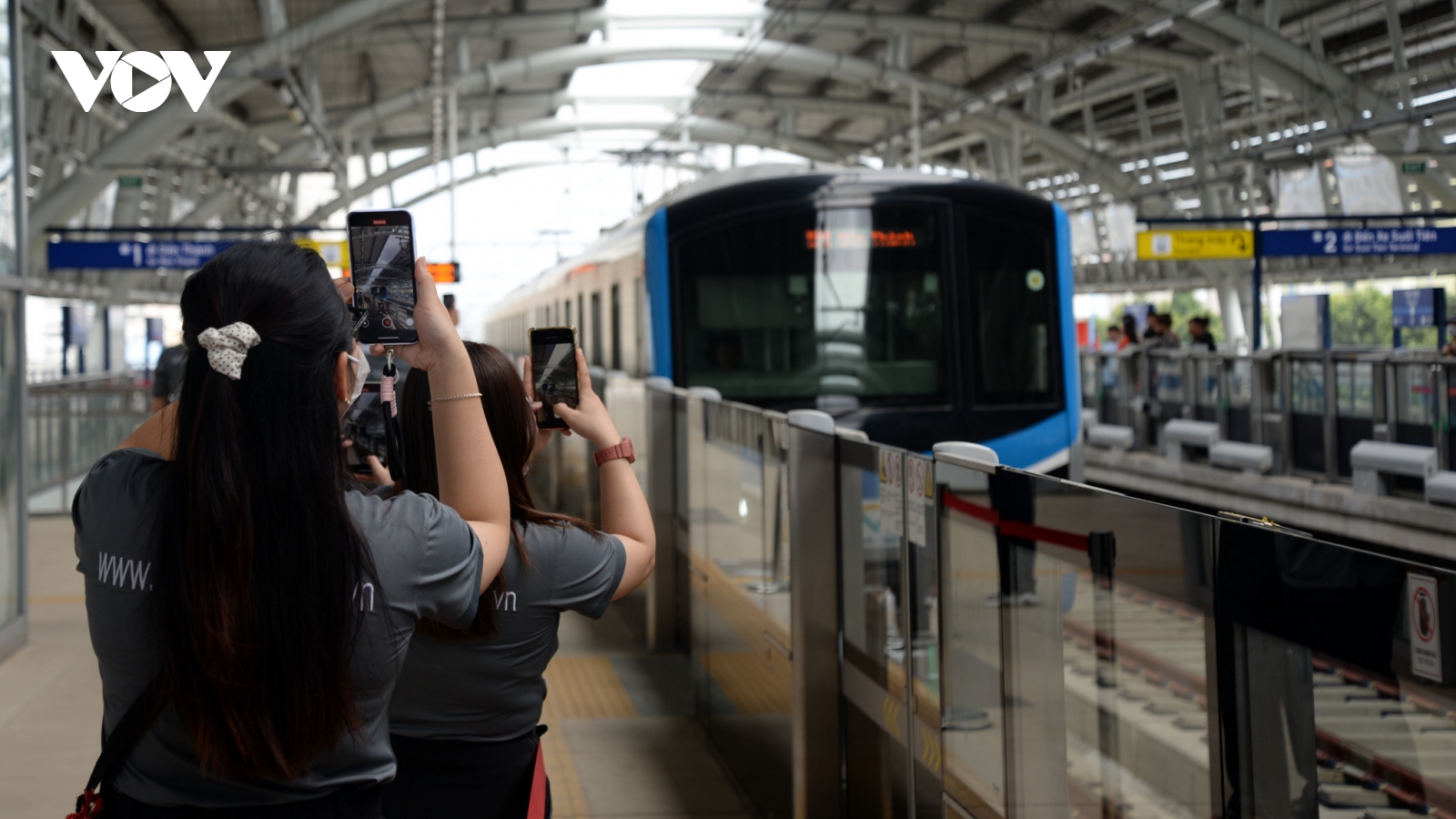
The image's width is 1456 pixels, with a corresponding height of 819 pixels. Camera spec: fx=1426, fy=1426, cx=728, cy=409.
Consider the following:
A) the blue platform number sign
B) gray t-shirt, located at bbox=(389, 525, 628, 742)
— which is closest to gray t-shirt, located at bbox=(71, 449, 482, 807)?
gray t-shirt, located at bbox=(389, 525, 628, 742)

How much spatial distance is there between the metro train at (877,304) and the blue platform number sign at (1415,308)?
8.34 m

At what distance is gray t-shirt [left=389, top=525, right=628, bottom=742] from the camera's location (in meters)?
2.36

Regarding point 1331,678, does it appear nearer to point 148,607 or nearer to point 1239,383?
point 148,607

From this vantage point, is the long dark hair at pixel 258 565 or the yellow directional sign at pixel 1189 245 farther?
the yellow directional sign at pixel 1189 245

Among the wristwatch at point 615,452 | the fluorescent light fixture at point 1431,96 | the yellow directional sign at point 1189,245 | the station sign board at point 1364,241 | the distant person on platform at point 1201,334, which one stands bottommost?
the wristwatch at point 615,452

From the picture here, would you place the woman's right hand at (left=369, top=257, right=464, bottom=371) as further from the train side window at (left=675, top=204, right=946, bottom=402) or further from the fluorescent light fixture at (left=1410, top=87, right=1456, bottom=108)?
the fluorescent light fixture at (left=1410, top=87, right=1456, bottom=108)

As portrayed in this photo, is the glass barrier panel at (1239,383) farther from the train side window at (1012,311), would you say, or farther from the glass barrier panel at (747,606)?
the glass barrier panel at (747,606)

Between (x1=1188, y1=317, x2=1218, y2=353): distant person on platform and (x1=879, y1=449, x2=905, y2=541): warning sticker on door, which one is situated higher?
(x1=1188, y1=317, x2=1218, y2=353): distant person on platform

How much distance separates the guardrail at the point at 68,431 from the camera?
525 inches

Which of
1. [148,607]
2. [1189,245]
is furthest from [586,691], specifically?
[1189,245]


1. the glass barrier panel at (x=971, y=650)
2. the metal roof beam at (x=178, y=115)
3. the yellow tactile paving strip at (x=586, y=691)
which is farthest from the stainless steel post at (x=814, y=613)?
the metal roof beam at (x=178, y=115)

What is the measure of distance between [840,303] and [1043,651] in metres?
6.89

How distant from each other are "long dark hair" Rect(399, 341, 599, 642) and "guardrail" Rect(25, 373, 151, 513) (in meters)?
11.3

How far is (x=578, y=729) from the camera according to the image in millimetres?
5996
